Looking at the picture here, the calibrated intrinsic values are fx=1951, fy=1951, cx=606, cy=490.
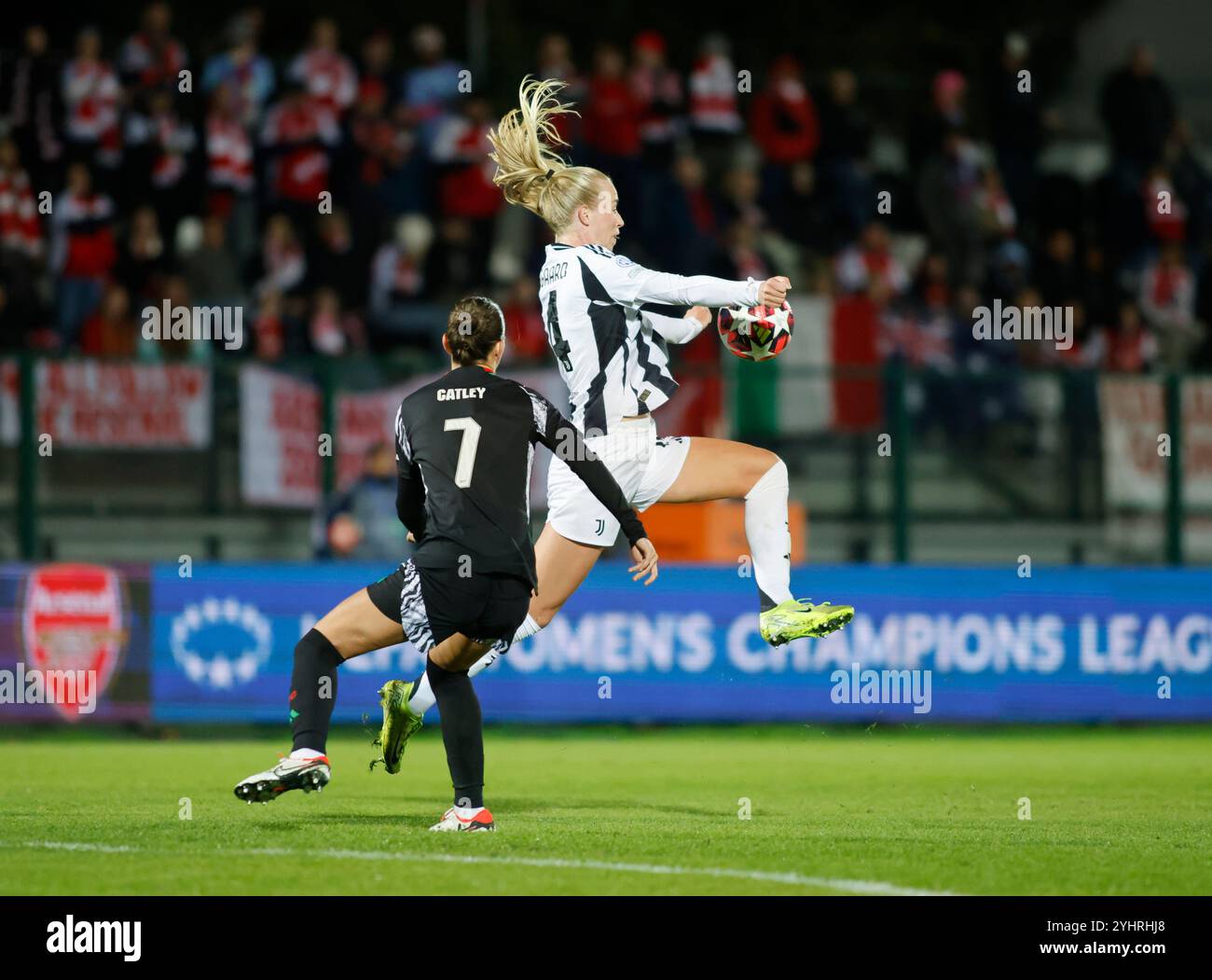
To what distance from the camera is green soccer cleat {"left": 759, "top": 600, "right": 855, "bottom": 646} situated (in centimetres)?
829

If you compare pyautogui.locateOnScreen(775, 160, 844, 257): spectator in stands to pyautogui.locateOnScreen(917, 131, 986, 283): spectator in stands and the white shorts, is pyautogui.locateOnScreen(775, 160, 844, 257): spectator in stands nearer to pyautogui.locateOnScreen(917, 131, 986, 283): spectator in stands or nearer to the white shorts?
pyautogui.locateOnScreen(917, 131, 986, 283): spectator in stands

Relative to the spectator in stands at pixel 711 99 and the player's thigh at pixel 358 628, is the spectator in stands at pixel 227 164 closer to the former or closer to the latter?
the spectator in stands at pixel 711 99

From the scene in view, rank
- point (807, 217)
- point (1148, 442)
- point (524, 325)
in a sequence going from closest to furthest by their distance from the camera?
point (1148, 442)
point (524, 325)
point (807, 217)

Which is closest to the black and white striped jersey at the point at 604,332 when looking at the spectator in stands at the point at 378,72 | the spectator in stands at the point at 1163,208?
the spectator in stands at the point at 378,72

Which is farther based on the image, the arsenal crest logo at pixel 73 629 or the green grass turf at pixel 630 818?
the arsenal crest logo at pixel 73 629

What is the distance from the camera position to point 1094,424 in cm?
1531

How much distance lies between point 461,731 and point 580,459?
116 centimetres

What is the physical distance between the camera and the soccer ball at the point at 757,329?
8.70 m

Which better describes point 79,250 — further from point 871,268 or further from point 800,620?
point 800,620

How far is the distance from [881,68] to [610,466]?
619 inches

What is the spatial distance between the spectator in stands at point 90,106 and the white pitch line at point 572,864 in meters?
11.0

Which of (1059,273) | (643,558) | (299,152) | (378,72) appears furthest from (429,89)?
(643,558)

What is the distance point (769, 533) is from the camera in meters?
8.59

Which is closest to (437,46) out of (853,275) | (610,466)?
(853,275)
